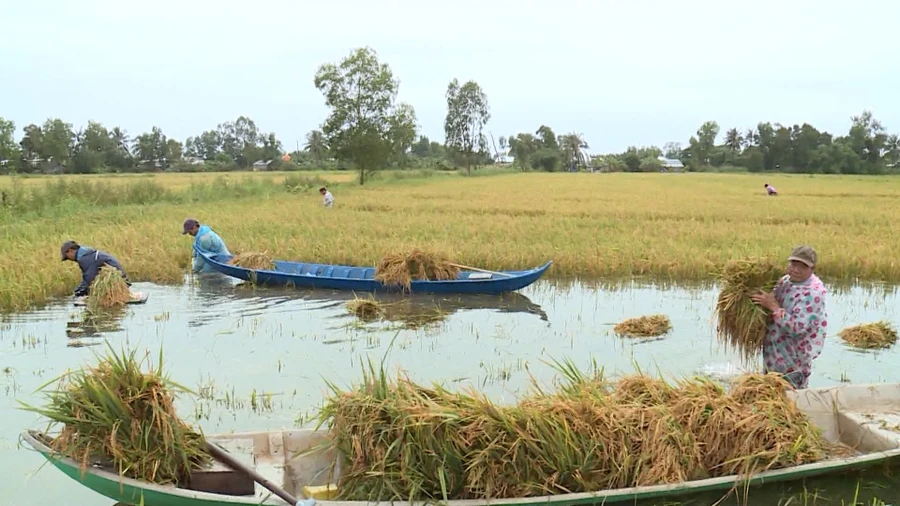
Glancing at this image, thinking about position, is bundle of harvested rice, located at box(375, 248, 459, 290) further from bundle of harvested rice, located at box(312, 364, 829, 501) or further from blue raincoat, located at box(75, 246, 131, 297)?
bundle of harvested rice, located at box(312, 364, 829, 501)

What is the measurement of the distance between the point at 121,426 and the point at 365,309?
574 centimetres

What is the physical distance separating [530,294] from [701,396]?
21.8ft

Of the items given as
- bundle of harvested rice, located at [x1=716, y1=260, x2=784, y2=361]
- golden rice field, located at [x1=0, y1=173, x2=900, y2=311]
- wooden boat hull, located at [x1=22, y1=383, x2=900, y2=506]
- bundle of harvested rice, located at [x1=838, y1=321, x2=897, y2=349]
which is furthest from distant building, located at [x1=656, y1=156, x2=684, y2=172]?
wooden boat hull, located at [x1=22, y1=383, x2=900, y2=506]

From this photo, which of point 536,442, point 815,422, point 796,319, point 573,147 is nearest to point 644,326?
point 796,319

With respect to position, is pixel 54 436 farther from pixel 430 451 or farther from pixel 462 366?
pixel 462 366

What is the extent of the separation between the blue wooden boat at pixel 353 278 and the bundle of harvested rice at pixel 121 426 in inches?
263

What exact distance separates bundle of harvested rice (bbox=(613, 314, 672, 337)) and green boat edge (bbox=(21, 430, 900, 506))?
14.2ft

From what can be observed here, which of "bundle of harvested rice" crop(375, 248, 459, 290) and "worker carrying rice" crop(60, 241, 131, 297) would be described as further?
"bundle of harvested rice" crop(375, 248, 459, 290)

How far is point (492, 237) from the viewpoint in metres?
15.5

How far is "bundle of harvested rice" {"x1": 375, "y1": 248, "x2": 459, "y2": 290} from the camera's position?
10.8m

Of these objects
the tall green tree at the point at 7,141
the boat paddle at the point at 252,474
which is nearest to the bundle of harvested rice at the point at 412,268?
the boat paddle at the point at 252,474

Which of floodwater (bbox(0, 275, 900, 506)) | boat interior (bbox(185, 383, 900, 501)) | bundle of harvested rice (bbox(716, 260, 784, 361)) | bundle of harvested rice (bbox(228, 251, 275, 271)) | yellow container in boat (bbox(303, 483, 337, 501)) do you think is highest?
bundle of harvested rice (bbox(716, 260, 784, 361))

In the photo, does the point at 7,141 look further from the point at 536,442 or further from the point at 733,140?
the point at 733,140

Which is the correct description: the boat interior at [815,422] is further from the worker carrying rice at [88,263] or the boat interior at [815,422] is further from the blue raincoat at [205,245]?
the blue raincoat at [205,245]
